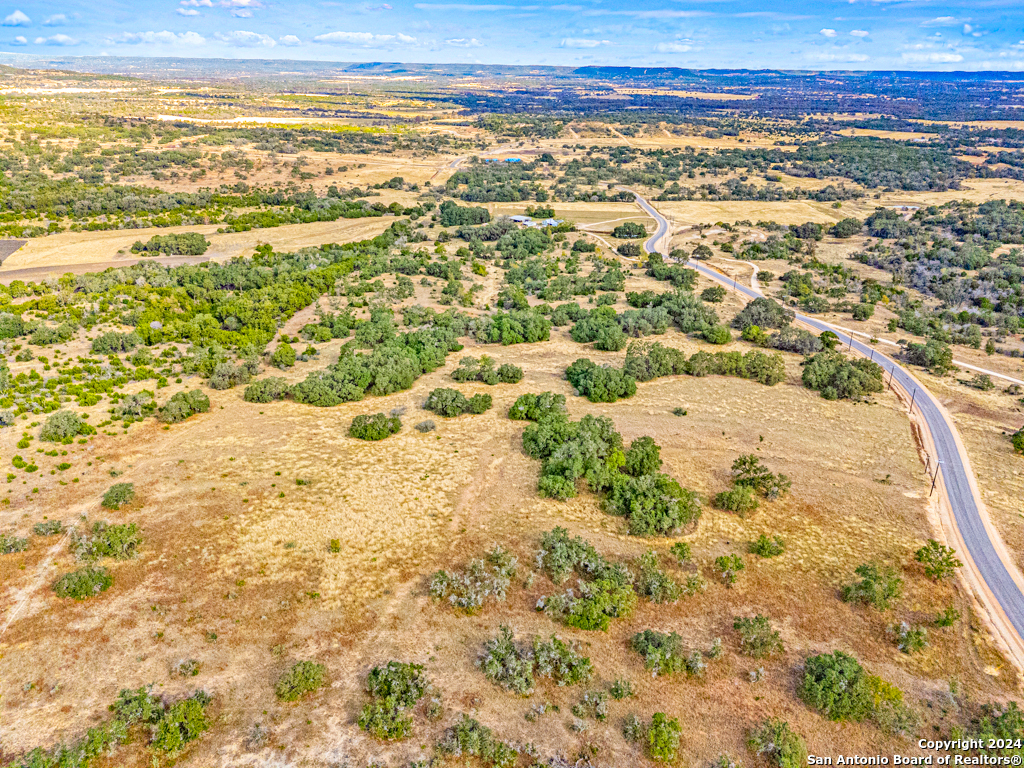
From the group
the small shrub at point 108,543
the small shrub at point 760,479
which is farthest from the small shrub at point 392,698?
the small shrub at point 760,479

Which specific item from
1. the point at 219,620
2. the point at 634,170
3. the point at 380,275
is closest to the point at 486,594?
the point at 219,620

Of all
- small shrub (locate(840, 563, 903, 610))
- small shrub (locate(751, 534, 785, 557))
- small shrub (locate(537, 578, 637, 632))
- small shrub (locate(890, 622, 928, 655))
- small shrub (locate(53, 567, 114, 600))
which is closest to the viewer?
small shrub (locate(890, 622, 928, 655))

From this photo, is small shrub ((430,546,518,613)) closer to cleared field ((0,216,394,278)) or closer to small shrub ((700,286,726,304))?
small shrub ((700,286,726,304))

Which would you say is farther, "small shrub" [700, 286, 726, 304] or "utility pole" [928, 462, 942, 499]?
"small shrub" [700, 286, 726, 304]

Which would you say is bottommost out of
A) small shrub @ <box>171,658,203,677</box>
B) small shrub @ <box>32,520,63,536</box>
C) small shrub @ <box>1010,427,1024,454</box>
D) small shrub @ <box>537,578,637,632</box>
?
small shrub @ <box>171,658,203,677</box>

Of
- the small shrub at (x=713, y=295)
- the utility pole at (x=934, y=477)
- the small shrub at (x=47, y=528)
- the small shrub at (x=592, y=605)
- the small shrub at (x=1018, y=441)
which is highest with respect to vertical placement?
the small shrub at (x=713, y=295)

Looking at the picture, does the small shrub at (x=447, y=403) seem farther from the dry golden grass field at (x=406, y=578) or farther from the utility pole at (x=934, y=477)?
the utility pole at (x=934, y=477)

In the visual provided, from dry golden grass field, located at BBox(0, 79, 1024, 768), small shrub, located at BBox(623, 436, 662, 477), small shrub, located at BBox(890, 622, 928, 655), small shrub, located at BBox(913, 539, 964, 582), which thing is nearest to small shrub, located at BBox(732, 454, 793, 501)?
dry golden grass field, located at BBox(0, 79, 1024, 768)
